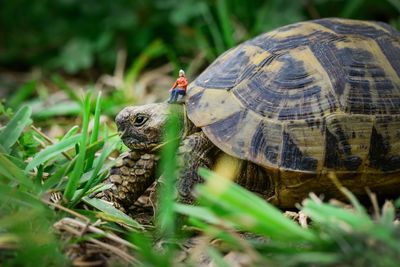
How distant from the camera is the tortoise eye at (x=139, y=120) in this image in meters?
2.48

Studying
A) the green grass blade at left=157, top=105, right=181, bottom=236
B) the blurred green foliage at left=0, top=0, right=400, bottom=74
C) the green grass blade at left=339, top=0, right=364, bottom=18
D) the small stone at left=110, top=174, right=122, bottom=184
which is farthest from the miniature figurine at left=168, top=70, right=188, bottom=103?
the green grass blade at left=339, top=0, right=364, bottom=18

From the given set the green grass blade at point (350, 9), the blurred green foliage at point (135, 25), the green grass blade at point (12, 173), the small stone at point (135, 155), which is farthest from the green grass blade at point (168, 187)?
the green grass blade at point (350, 9)

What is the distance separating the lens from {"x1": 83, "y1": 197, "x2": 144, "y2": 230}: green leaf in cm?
212

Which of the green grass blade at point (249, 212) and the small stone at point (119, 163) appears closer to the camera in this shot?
the green grass blade at point (249, 212)

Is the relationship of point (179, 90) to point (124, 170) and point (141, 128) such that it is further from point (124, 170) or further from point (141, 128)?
point (124, 170)

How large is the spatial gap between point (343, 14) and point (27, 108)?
3010 millimetres

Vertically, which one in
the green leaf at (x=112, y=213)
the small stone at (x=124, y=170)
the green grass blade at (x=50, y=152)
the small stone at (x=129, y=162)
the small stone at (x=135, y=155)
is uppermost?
the green grass blade at (x=50, y=152)

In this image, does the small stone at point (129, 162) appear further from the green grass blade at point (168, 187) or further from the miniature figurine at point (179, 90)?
the green grass blade at point (168, 187)

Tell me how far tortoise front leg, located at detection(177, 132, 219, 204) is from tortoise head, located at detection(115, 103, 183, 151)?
0.13 m

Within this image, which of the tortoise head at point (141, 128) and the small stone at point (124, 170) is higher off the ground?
the tortoise head at point (141, 128)

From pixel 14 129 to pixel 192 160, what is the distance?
0.82m

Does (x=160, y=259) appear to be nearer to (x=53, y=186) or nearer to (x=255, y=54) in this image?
(x=53, y=186)

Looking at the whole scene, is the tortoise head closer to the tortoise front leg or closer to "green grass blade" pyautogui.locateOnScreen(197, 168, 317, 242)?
the tortoise front leg

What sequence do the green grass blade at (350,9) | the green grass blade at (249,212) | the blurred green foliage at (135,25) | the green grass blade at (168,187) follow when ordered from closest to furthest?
1. the green grass blade at (249,212)
2. the green grass blade at (168,187)
3. the green grass blade at (350,9)
4. the blurred green foliage at (135,25)
